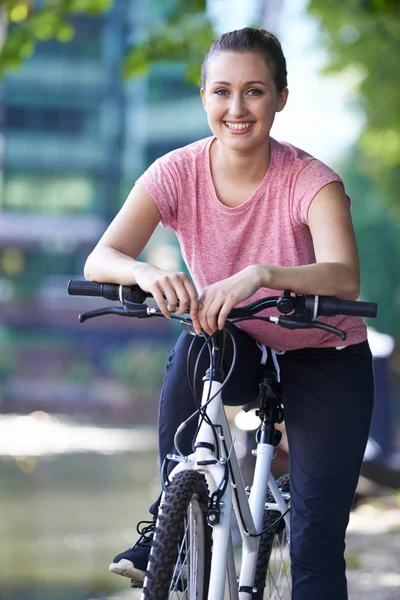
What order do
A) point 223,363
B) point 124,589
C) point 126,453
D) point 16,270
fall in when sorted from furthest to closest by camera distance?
1. point 16,270
2. point 126,453
3. point 124,589
4. point 223,363

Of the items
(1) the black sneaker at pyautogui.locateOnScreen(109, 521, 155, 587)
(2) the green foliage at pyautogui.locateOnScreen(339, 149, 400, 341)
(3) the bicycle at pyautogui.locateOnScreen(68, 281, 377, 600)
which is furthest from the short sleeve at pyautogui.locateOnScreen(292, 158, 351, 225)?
(2) the green foliage at pyautogui.locateOnScreen(339, 149, 400, 341)

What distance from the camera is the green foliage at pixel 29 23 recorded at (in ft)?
25.0

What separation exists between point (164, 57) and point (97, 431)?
9545mm

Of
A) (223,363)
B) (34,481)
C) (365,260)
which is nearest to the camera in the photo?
(223,363)

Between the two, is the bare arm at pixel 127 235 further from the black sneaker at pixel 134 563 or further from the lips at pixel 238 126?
the black sneaker at pixel 134 563

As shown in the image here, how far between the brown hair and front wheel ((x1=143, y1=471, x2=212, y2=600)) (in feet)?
3.36

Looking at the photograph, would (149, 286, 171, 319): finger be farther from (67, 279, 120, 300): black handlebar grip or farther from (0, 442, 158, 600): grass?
(0, 442, 158, 600): grass

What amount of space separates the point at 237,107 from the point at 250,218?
0.28 meters

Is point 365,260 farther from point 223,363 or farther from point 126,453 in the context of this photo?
point 223,363

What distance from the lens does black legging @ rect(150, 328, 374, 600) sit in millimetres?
2969

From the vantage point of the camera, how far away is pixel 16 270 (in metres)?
32.2

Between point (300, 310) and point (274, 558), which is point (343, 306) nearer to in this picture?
point (300, 310)

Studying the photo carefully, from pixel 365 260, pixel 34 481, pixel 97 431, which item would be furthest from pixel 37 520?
pixel 365 260

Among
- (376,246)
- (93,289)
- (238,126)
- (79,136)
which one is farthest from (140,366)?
(93,289)
